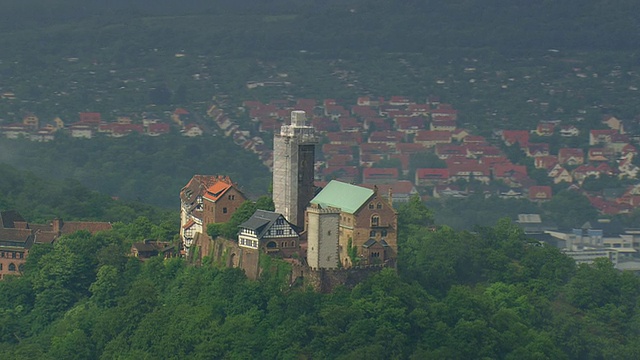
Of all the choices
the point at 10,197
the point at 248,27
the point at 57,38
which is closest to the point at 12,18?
the point at 57,38

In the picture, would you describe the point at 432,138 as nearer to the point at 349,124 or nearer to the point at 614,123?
the point at 349,124

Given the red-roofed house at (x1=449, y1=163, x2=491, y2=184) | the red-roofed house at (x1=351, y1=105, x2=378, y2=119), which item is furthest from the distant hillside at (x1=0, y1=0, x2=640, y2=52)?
the red-roofed house at (x1=449, y1=163, x2=491, y2=184)

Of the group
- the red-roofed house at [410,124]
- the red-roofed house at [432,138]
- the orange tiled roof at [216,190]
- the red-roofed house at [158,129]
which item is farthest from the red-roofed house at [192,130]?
the orange tiled roof at [216,190]

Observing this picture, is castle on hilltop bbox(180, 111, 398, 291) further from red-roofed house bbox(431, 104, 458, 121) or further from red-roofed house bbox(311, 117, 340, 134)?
red-roofed house bbox(431, 104, 458, 121)

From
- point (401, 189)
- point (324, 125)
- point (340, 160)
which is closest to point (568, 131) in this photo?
point (324, 125)

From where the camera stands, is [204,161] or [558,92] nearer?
[204,161]

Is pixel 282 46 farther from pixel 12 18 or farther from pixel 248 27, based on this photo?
pixel 12 18

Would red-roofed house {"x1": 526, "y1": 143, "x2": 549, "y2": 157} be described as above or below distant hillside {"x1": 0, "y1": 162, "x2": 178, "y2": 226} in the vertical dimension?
above
